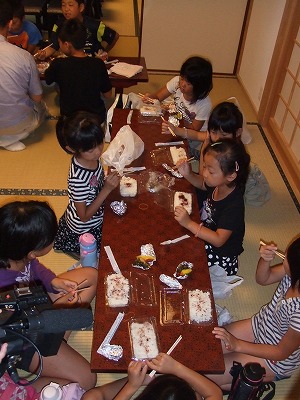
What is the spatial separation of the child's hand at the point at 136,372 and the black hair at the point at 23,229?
2.18 ft

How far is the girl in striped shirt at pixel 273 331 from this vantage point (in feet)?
5.91

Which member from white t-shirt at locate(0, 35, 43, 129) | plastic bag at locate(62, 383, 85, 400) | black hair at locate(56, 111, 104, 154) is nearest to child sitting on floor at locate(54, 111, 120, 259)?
black hair at locate(56, 111, 104, 154)

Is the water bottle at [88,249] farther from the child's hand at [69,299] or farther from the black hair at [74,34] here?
the black hair at [74,34]

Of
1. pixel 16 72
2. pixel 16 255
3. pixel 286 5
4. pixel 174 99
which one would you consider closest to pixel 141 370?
pixel 16 255

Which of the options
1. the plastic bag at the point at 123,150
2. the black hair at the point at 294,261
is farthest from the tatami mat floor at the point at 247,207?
the black hair at the point at 294,261

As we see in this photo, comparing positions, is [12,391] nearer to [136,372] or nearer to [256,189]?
[136,372]

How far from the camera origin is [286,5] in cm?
407

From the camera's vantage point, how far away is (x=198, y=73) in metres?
3.22

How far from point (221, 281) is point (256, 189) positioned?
1175mm

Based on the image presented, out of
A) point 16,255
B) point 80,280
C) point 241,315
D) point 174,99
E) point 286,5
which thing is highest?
point 286,5

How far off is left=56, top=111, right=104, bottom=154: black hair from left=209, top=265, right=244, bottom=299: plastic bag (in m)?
1.05

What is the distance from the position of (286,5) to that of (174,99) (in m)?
1.52

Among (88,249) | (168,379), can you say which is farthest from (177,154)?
(168,379)

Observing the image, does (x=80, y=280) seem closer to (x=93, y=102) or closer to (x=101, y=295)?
(x=101, y=295)
